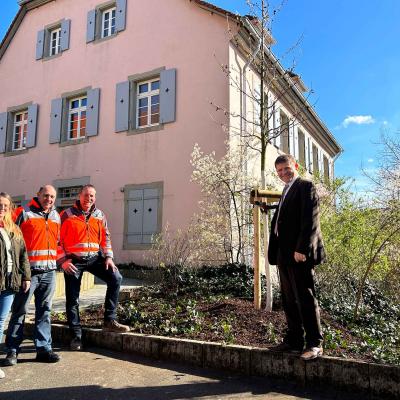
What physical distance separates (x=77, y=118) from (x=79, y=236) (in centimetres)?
1116

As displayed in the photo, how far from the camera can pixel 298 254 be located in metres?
3.64

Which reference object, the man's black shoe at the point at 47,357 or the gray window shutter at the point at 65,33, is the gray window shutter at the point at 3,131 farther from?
the man's black shoe at the point at 47,357

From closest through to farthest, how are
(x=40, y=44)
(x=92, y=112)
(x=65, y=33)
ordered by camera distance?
1. (x=92, y=112)
2. (x=65, y=33)
3. (x=40, y=44)

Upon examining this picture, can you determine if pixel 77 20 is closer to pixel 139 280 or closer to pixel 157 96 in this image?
pixel 157 96

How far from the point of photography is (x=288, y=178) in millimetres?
4031

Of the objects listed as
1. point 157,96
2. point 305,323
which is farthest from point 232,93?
point 305,323

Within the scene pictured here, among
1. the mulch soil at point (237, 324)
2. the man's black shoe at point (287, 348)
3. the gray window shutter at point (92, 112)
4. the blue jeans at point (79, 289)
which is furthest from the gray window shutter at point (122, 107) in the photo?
the man's black shoe at point (287, 348)

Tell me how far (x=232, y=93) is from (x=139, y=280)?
548 centimetres

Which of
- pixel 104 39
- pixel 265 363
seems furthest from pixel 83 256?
pixel 104 39

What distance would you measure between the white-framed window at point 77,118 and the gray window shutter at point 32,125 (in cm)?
141

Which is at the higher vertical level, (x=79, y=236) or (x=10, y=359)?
(x=79, y=236)

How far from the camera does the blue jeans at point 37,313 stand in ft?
13.8

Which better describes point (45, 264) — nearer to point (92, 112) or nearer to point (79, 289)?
point (79, 289)

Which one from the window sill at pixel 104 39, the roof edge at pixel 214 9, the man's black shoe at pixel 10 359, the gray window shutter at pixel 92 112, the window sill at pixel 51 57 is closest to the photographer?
the man's black shoe at pixel 10 359
